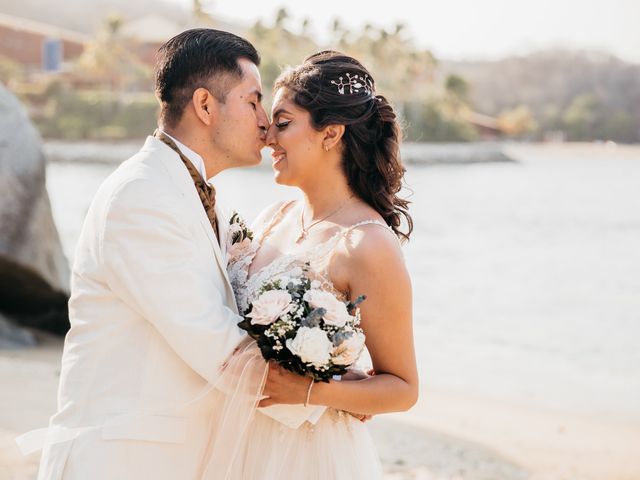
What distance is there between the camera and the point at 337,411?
10.1 ft

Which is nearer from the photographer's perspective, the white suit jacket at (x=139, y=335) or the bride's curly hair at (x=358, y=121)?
the white suit jacket at (x=139, y=335)

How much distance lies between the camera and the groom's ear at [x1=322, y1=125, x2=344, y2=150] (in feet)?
10.8

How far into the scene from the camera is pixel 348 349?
268 cm

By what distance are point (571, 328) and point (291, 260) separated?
14.4 metres

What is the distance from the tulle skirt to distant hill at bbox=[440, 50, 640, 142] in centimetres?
10634

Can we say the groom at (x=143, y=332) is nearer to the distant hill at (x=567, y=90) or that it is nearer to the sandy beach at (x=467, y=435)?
the sandy beach at (x=467, y=435)

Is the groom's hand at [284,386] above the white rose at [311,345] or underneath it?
underneath

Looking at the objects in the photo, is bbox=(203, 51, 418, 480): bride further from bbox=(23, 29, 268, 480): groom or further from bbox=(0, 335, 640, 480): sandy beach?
bbox=(0, 335, 640, 480): sandy beach

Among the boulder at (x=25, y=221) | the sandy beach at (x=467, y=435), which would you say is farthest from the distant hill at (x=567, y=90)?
the boulder at (x=25, y=221)

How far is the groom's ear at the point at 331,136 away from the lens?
329 cm

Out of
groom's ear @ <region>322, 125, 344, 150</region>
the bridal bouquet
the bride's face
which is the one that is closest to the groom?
the bridal bouquet

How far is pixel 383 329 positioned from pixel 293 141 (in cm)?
83

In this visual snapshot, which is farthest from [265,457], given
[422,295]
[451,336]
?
[422,295]

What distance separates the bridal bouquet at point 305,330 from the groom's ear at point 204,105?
680mm
